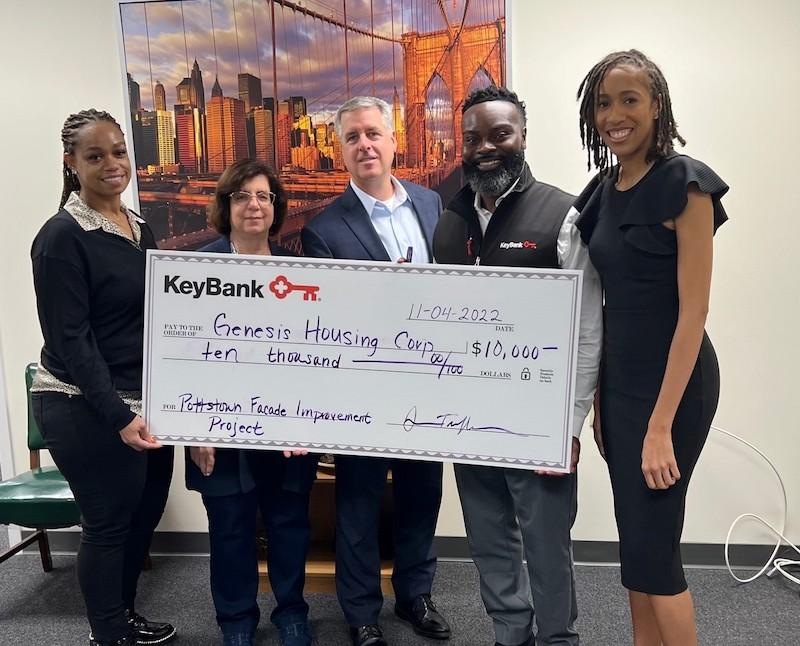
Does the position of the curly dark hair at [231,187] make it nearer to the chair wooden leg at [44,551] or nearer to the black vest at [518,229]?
the black vest at [518,229]

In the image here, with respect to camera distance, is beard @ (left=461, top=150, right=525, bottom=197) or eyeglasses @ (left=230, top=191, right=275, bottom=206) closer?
beard @ (left=461, top=150, right=525, bottom=197)

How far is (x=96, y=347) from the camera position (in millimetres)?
1709

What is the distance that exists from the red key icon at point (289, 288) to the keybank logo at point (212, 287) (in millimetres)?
37

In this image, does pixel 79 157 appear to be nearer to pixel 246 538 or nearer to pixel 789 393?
pixel 246 538

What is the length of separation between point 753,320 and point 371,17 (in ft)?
6.16

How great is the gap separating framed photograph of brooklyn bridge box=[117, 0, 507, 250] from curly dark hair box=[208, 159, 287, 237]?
636 mm

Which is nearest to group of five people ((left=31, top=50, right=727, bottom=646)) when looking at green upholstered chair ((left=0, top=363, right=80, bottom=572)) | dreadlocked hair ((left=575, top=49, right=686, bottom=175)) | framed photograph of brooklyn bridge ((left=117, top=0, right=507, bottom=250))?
dreadlocked hair ((left=575, top=49, right=686, bottom=175))

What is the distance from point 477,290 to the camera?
1.52 meters

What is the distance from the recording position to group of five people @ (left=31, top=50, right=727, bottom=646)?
1349mm

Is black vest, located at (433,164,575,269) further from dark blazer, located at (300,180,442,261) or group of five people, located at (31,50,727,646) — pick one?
dark blazer, located at (300,180,442,261)

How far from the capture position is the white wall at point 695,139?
7.58ft

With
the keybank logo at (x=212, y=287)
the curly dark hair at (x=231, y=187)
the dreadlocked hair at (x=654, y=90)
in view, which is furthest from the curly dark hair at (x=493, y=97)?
the keybank logo at (x=212, y=287)

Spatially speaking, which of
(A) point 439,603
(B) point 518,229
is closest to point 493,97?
(B) point 518,229

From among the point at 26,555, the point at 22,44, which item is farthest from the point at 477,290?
the point at 26,555
